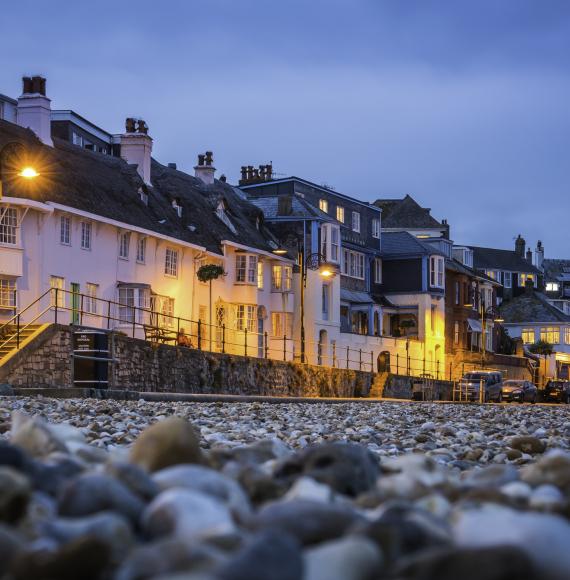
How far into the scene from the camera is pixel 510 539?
302 centimetres

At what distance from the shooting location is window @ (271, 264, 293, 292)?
5679cm

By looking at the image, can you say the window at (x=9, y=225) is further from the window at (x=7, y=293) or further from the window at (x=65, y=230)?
the window at (x=65, y=230)

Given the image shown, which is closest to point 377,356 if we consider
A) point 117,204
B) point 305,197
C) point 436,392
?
point 436,392

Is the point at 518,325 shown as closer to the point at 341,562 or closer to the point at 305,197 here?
the point at 305,197

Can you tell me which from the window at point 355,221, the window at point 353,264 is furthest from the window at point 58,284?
the window at point 355,221

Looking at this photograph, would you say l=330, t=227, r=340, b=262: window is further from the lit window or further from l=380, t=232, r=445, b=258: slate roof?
l=380, t=232, r=445, b=258: slate roof

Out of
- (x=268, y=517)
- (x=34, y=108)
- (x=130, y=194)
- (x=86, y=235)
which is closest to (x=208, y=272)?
(x=130, y=194)

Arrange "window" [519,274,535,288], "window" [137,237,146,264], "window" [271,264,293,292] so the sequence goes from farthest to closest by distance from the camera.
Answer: "window" [519,274,535,288] → "window" [271,264,293,292] → "window" [137,237,146,264]

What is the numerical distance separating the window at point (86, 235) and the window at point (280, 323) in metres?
17.4

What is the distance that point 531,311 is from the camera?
110375 millimetres

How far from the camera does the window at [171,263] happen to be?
4588cm

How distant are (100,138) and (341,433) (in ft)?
155

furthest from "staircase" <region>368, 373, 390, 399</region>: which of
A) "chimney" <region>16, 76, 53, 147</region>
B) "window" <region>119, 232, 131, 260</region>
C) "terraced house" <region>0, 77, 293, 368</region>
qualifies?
"chimney" <region>16, 76, 53, 147</region>

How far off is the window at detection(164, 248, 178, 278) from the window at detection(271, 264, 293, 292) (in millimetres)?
10583
